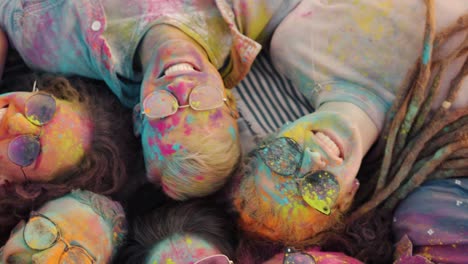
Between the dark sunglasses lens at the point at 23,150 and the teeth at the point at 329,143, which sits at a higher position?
the teeth at the point at 329,143

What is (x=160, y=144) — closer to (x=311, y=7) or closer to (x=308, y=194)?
(x=308, y=194)

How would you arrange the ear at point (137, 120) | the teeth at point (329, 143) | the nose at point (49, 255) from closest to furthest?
the nose at point (49, 255)
the teeth at point (329, 143)
the ear at point (137, 120)

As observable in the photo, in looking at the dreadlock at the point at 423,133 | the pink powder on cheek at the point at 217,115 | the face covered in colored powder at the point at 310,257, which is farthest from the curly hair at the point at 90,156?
the dreadlock at the point at 423,133

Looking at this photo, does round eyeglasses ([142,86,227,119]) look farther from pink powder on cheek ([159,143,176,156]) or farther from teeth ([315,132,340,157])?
teeth ([315,132,340,157])

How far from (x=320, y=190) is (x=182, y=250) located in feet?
0.87

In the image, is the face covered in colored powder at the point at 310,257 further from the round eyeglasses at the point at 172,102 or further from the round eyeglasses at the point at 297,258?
the round eyeglasses at the point at 172,102

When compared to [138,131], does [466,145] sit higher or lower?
higher

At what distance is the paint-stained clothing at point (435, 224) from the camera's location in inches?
36.7

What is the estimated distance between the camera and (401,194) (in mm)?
1037

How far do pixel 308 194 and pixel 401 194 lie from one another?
0.84 ft

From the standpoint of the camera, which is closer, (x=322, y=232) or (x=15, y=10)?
(x=322, y=232)

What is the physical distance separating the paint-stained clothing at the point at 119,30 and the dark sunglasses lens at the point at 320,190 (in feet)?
1.11

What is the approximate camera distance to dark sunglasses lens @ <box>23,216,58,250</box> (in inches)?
33.5

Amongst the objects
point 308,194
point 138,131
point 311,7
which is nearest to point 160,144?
point 138,131
